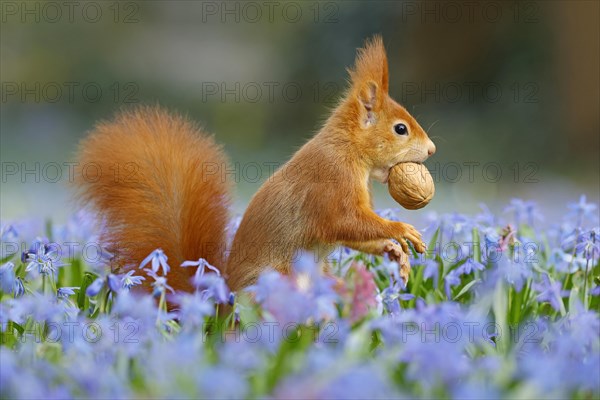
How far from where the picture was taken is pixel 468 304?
204 centimetres

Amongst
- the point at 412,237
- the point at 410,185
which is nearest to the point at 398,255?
the point at 412,237

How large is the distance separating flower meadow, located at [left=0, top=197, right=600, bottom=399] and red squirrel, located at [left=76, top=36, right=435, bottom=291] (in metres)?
0.08

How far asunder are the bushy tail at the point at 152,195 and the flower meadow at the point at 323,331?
71 mm

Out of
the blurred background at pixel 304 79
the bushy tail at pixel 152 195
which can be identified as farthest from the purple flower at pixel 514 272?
the blurred background at pixel 304 79

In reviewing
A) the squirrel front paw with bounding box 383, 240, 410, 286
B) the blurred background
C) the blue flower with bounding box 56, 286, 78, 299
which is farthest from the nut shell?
the blurred background

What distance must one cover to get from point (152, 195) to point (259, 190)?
0.25m

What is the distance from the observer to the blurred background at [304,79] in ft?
20.9

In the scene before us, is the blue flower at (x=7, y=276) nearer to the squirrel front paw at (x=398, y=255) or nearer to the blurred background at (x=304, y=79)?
the squirrel front paw at (x=398, y=255)

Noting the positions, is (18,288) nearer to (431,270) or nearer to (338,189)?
(338,189)

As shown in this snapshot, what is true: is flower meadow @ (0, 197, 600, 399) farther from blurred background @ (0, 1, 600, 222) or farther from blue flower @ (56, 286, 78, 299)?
blurred background @ (0, 1, 600, 222)

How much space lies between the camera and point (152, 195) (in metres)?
2.04

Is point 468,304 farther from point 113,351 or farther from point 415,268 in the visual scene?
point 113,351

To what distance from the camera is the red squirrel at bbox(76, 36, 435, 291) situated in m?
1.86

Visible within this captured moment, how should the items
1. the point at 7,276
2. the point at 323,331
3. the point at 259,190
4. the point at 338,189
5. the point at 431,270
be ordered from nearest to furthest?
the point at 323,331
the point at 7,276
the point at 338,189
the point at 259,190
the point at 431,270
